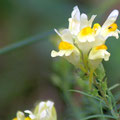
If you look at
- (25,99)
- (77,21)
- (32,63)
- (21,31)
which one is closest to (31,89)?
(25,99)

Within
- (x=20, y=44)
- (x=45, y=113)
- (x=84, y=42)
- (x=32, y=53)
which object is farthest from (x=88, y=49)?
(x=32, y=53)

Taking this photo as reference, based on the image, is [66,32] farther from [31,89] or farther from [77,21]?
[31,89]

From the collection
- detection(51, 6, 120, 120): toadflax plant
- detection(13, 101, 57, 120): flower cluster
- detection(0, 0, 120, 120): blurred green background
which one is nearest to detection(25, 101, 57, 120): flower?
detection(13, 101, 57, 120): flower cluster

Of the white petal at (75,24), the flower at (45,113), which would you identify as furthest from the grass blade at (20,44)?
the white petal at (75,24)

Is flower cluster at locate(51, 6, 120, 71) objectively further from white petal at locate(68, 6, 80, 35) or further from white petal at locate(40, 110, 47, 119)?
white petal at locate(40, 110, 47, 119)

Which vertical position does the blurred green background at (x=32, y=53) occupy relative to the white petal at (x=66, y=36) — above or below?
above

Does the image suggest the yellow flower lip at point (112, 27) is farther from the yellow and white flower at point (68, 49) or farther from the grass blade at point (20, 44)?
the grass blade at point (20, 44)

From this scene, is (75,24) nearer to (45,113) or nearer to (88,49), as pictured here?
(88,49)
